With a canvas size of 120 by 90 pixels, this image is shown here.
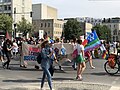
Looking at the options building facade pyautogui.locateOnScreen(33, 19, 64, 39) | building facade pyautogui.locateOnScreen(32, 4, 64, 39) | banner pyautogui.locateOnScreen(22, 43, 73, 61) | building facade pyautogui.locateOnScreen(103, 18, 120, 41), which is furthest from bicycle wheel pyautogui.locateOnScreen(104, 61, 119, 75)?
building facade pyautogui.locateOnScreen(103, 18, 120, 41)

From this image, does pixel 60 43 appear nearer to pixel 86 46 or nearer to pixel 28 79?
pixel 86 46

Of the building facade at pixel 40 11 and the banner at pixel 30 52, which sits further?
the building facade at pixel 40 11

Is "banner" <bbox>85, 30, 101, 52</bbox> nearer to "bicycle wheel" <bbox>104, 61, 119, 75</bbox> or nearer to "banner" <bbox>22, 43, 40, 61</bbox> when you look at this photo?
"bicycle wheel" <bbox>104, 61, 119, 75</bbox>

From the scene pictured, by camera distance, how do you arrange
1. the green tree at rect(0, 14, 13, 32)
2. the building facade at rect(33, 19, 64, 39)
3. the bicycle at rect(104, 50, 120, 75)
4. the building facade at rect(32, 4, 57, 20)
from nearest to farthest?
the bicycle at rect(104, 50, 120, 75) < the green tree at rect(0, 14, 13, 32) < the building facade at rect(33, 19, 64, 39) < the building facade at rect(32, 4, 57, 20)

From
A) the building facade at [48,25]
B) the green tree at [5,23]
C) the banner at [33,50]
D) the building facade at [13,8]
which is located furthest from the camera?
the building facade at [48,25]

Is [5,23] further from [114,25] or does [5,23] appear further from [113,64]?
[114,25]

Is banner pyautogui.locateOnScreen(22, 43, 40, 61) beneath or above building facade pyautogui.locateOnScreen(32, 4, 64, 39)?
above

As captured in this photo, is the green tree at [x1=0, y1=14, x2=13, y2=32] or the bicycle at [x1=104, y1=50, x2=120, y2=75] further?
the green tree at [x1=0, y1=14, x2=13, y2=32]

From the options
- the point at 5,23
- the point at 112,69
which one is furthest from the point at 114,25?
the point at 112,69

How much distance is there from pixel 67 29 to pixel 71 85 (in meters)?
95.5

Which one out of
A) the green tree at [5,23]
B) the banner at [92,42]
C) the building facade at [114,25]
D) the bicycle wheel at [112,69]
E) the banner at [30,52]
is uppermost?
the banner at [92,42]

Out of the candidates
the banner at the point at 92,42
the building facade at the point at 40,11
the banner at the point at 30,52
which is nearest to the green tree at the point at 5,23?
the banner at the point at 30,52

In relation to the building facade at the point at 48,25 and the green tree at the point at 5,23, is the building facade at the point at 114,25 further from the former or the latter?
the green tree at the point at 5,23

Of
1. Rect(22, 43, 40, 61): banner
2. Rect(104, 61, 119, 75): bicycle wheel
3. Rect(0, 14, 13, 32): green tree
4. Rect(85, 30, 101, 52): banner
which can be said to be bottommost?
Rect(0, 14, 13, 32): green tree
